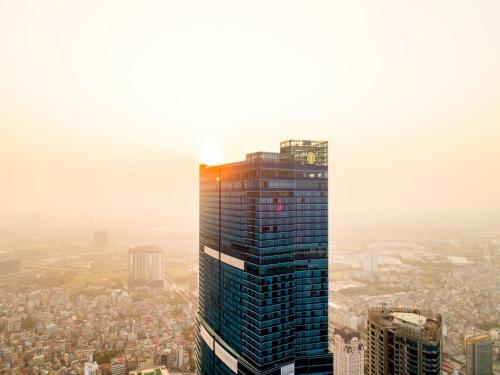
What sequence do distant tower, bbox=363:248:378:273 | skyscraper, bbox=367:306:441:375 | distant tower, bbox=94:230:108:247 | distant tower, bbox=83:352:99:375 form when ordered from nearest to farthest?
1. skyscraper, bbox=367:306:441:375
2. distant tower, bbox=83:352:99:375
3. distant tower, bbox=363:248:378:273
4. distant tower, bbox=94:230:108:247

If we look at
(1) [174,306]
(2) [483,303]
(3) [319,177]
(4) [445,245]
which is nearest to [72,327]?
(1) [174,306]

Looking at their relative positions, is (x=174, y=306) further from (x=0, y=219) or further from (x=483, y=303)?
(x=0, y=219)

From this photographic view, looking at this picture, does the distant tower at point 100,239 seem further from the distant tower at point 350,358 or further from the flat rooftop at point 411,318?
the flat rooftop at point 411,318

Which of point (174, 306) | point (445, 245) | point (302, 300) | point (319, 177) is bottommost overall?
point (174, 306)

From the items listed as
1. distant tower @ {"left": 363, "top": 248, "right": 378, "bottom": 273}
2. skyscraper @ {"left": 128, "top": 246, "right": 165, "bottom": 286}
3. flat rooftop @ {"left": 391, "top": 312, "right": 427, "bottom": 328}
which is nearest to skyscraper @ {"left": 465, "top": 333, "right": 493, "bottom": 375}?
flat rooftop @ {"left": 391, "top": 312, "right": 427, "bottom": 328}

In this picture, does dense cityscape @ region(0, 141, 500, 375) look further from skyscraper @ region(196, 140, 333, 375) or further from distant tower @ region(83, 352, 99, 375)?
skyscraper @ region(196, 140, 333, 375)

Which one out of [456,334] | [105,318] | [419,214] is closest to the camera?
[456,334]
